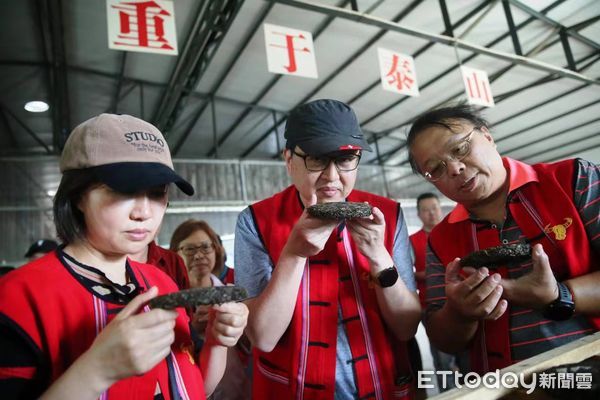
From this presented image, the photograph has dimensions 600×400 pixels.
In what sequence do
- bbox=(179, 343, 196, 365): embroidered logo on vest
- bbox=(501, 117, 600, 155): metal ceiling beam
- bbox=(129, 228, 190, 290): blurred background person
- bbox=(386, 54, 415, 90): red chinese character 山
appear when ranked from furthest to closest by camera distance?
1. bbox=(501, 117, 600, 155): metal ceiling beam
2. bbox=(386, 54, 415, 90): red chinese character 山
3. bbox=(129, 228, 190, 290): blurred background person
4. bbox=(179, 343, 196, 365): embroidered logo on vest

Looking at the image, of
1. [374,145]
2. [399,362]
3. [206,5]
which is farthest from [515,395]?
[374,145]

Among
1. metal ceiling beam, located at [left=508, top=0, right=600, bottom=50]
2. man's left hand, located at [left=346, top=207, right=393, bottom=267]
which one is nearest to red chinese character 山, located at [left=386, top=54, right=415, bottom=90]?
metal ceiling beam, located at [left=508, top=0, right=600, bottom=50]

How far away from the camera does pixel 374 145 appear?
10328 mm

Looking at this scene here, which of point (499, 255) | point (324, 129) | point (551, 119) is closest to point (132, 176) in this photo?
point (324, 129)

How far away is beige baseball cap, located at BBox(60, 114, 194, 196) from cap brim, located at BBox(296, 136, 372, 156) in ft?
1.48

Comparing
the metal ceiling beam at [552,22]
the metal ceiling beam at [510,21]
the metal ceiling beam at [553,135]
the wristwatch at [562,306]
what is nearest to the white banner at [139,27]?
A: the wristwatch at [562,306]

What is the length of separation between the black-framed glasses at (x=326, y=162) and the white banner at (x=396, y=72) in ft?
12.1

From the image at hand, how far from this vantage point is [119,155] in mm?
861

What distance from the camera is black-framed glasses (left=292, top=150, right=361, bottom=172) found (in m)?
1.21

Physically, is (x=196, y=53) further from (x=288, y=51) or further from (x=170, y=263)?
(x=170, y=263)

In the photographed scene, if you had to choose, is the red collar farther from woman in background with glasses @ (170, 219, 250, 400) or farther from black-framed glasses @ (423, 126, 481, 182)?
woman in background with glasses @ (170, 219, 250, 400)

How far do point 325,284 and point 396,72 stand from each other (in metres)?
4.33

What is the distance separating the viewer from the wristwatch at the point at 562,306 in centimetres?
113

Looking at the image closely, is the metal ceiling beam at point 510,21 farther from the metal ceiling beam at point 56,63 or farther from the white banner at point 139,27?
the metal ceiling beam at point 56,63
